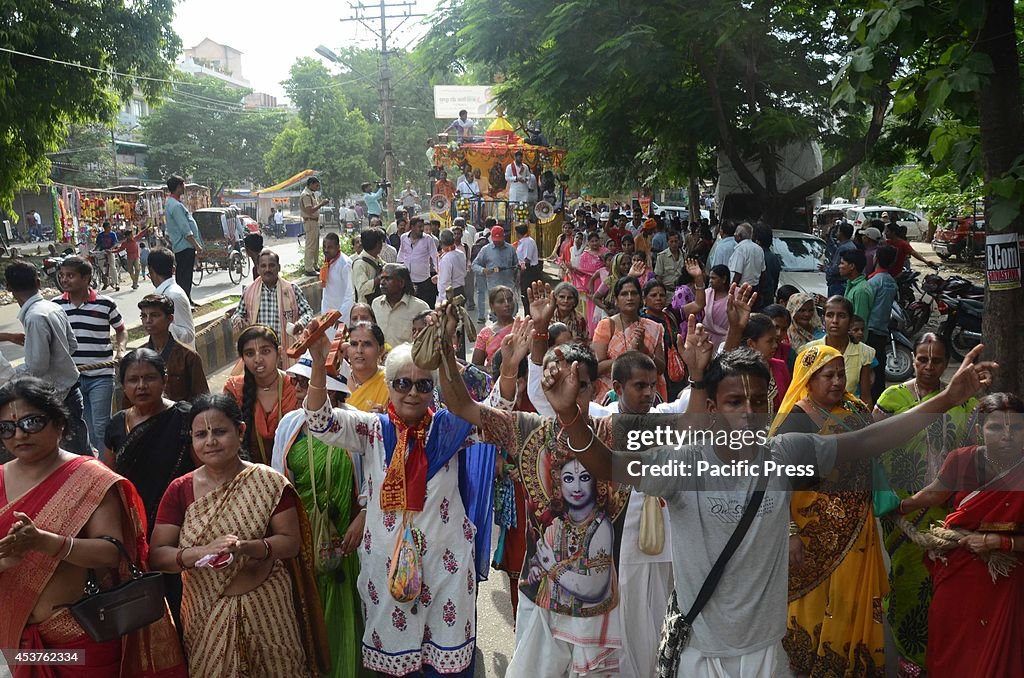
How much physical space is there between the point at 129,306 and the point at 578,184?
15.9m

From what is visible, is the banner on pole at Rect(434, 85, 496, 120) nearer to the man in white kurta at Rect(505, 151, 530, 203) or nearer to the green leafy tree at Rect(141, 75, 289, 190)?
the green leafy tree at Rect(141, 75, 289, 190)

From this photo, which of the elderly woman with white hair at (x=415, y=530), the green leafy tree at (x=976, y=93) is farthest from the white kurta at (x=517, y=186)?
the elderly woman with white hair at (x=415, y=530)

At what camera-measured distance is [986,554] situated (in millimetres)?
3406

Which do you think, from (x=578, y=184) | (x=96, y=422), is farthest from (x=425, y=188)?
(x=96, y=422)

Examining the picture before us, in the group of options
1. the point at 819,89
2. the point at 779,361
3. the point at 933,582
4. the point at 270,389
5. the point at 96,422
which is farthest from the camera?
the point at 819,89

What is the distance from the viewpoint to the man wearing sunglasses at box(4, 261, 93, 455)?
5625mm

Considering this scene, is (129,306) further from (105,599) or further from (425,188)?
(425,188)

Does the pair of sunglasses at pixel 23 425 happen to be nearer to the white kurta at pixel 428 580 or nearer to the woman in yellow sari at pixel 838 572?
the white kurta at pixel 428 580

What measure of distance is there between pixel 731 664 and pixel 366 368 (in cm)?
256

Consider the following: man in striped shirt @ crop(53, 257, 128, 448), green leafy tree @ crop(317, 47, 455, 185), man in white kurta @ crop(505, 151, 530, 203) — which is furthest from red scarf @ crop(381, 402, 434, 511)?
green leafy tree @ crop(317, 47, 455, 185)

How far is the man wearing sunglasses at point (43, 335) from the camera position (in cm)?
562

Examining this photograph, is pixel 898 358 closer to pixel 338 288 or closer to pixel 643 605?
pixel 338 288

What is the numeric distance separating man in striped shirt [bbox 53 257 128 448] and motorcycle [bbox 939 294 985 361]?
29.0 feet

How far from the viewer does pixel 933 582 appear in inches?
148
